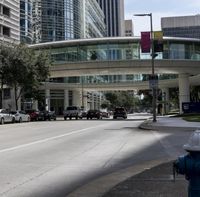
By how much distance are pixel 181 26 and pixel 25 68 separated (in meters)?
51.9

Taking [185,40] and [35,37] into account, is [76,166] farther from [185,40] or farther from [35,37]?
[35,37]

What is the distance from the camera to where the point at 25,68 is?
60.8 m

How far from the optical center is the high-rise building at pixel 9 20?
96750mm

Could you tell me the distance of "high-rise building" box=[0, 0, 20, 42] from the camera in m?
96.8

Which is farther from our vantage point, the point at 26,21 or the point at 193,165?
the point at 26,21

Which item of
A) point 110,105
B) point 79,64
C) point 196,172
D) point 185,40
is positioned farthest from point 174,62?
point 110,105

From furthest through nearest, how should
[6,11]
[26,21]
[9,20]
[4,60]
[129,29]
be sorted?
[129,29] < [26,21] < [6,11] < [9,20] < [4,60]

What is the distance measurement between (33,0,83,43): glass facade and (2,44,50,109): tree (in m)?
70.0

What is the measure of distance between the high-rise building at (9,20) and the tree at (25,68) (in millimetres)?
31710

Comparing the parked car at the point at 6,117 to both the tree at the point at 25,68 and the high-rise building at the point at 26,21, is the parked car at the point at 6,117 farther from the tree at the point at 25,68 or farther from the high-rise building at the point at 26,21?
the high-rise building at the point at 26,21

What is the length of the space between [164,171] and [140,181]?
1.62m

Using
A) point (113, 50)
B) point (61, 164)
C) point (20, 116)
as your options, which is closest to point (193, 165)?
point (61, 164)

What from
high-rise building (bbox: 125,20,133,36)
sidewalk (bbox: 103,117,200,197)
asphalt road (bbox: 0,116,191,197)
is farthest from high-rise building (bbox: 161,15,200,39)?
sidewalk (bbox: 103,117,200,197)

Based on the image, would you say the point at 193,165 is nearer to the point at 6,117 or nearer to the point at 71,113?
the point at 6,117
